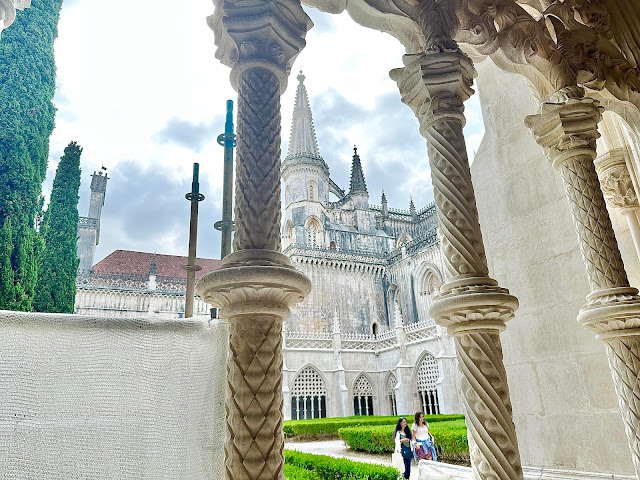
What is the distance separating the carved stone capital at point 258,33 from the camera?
2002 mm

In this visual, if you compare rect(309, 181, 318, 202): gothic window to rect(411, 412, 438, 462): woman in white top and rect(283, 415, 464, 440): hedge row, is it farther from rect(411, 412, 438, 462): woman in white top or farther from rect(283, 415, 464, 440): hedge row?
rect(411, 412, 438, 462): woman in white top

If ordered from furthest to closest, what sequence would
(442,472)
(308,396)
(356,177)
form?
(356,177), (308,396), (442,472)

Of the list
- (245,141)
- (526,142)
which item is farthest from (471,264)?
(526,142)

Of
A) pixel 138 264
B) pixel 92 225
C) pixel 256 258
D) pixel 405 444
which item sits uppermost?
pixel 92 225

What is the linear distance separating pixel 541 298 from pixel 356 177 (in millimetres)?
33234

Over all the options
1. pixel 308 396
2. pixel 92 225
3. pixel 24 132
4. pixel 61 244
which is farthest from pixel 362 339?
pixel 92 225

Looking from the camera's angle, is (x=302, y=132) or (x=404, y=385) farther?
(x=302, y=132)

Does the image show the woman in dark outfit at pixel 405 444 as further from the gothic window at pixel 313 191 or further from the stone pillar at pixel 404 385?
the gothic window at pixel 313 191

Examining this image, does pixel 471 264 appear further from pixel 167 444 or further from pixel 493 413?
pixel 167 444

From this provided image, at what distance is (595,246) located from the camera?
2793 millimetres

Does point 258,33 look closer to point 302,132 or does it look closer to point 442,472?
point 442,472

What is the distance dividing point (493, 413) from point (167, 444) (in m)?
1.41

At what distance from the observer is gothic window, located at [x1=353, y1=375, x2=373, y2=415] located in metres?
25.7

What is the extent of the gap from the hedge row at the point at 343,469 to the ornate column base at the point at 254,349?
3.86m
